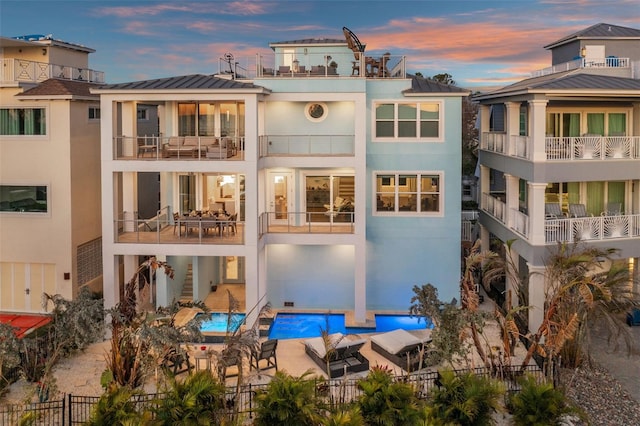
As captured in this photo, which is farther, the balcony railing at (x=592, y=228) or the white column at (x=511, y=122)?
the white column at (x=511, y=122)

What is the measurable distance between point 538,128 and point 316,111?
325 inches

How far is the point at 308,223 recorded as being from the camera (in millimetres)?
23375

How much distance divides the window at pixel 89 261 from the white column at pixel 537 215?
1616cm

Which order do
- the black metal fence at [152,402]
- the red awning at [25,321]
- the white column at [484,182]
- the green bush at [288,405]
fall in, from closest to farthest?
1. the green bush at [288,405]
2. the black metal fence at [152,402]
3. the red awning at [25,321]
4. the white column at [484,182]

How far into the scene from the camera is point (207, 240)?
812 inches

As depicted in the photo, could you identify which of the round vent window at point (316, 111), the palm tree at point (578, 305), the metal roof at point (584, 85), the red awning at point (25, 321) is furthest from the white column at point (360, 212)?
the red awning at point (25, 321)

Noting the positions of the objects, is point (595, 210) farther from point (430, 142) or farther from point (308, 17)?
point (308, 17)

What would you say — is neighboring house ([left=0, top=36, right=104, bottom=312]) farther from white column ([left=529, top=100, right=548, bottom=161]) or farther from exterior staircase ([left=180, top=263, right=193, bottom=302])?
white column ([left=529, top=100, right=548, bottom=161])

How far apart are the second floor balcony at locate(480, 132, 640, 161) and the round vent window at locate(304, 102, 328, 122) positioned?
281 inches

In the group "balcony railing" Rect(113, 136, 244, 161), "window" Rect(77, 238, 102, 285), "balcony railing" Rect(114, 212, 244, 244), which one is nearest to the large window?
"balcony railing" Rect(113, 136, 244, 161)

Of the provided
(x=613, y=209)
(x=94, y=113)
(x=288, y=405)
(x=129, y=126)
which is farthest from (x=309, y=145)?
(x=288, y=405)

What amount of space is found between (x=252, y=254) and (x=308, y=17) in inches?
683

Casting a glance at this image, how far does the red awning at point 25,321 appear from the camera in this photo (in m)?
20.7

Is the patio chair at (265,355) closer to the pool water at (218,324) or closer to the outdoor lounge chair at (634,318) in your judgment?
the pool water at (218,324)
